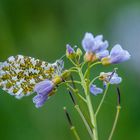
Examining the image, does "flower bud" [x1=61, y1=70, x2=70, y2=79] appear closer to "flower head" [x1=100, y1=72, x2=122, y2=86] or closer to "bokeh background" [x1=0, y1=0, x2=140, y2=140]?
"flower head" [x1=100, y1=72, x2=122, y2=86]

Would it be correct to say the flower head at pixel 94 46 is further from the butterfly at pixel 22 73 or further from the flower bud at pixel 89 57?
the butterfly at pixel 22 73

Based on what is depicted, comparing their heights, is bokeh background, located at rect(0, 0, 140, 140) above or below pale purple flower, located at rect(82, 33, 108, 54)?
above

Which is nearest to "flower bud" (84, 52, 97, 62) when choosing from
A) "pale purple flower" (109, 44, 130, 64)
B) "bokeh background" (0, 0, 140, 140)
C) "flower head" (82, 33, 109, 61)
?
"flower head" (82, 33, 109, 61)

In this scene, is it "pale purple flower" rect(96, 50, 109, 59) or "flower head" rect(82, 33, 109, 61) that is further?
"pale purple flower" rect(96, 50, 109, 59)

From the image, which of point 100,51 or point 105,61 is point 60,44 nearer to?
point 105,61

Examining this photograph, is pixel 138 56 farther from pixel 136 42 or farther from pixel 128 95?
pixel 128 95

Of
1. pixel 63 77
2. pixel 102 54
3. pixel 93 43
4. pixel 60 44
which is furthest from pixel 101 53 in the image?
pixel 60 44
